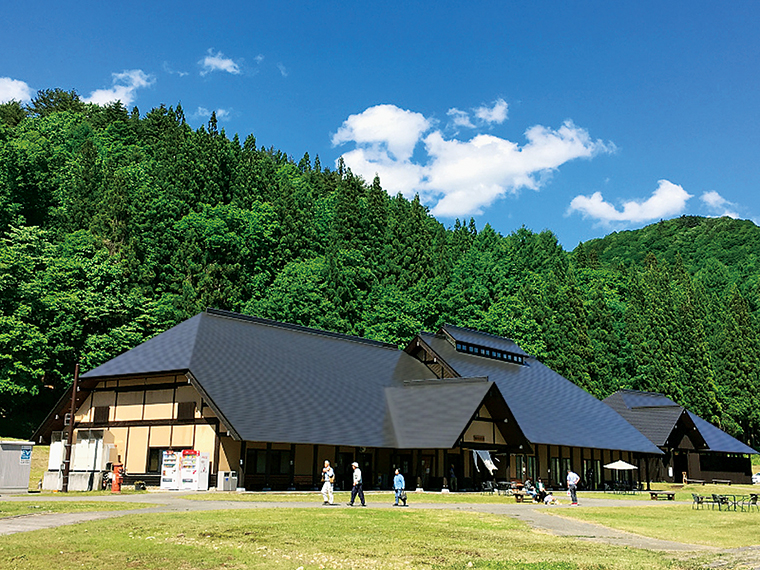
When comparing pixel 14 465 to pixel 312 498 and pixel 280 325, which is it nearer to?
pixel 312 498

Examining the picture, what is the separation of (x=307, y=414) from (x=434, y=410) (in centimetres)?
804

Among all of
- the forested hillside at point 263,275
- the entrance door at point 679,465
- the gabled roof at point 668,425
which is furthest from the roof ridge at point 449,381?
the entrance door at point 679,465

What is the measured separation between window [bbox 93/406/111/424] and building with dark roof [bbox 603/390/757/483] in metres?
40.9

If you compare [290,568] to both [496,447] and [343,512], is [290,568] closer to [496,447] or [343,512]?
[343,512]

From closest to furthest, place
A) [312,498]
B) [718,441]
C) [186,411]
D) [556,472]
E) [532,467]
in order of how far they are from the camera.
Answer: [312,498] < [186,411] < [532,467] < [556,472] < [718,441]

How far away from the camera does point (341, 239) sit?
77938 mm

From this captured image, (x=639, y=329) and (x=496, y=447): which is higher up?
(x=639, y=329)

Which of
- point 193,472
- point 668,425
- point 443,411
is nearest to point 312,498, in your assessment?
point 193,472

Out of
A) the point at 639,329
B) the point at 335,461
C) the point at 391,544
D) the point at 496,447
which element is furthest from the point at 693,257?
the point at 391,544

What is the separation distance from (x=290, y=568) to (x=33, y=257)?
49620mm

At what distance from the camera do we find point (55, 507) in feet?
75.4

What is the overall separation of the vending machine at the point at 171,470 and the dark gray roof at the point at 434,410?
1181cm

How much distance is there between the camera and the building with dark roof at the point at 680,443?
62.2m

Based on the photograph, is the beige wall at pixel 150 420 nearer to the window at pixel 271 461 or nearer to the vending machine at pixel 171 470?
the window at pixel 271 461
